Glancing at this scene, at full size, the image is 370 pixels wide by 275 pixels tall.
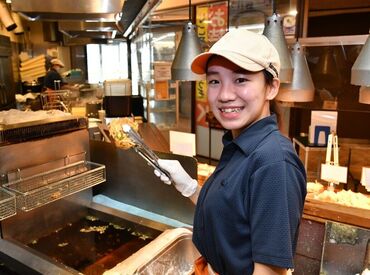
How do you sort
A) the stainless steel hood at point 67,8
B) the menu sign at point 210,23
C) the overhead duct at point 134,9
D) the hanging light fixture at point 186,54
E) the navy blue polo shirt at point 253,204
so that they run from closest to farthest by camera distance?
the navy blue polo shirt at point 253,204 < the stainless steel hood at point 67,8 < the hanging light fixture at point 186,54 < the overhead duct at point 134,9 < the menu sign at point 210,23

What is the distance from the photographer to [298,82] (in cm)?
238

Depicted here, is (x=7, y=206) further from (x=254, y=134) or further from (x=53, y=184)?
(x=254, y=134)

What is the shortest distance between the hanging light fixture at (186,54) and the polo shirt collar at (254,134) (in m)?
1.19

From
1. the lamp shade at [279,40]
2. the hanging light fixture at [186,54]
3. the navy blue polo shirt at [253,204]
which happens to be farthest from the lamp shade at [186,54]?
the navy blue polo shirt at [253,204]

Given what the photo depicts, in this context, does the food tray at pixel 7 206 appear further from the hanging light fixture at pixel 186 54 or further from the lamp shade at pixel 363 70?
the lamp shade at pixel 363 70

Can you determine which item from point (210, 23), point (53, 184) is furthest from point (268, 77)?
point (210, 23)

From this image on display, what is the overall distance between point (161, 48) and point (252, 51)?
227 inches

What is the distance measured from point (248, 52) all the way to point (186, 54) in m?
1.30

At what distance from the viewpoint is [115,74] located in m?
7.89

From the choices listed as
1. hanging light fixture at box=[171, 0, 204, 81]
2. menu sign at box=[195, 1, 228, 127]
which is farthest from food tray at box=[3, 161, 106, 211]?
menu sign at box=[195, 1, 228, 127]

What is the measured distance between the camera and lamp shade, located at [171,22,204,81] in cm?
213

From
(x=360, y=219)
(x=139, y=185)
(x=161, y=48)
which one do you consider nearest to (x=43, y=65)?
(x=161, y=48)

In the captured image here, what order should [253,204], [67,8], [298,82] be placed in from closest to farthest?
[253,204]
[67,8]
[298,82]

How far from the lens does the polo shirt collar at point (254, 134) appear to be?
3.13ft
